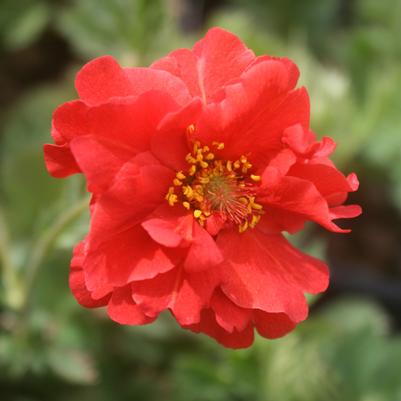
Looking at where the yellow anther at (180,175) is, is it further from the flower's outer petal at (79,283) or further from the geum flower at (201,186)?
the flower's outer petal at (79,283)

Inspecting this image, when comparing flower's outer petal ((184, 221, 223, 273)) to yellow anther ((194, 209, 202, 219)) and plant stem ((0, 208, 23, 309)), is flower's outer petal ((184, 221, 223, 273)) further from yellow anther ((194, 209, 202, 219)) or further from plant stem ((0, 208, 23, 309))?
plant stem ((0, 208, 23, 309))

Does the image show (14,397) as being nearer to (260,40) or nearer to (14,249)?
(14,249)

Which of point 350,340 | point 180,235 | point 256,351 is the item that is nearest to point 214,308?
point 180,235

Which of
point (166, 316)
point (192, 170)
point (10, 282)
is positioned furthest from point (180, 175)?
point (166, 316)

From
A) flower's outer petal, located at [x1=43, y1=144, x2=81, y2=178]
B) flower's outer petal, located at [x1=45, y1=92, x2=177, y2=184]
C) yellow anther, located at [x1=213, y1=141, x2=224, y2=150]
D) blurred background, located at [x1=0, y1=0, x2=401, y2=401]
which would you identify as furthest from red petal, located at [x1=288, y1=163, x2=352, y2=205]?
blurred background, located at [x1=0, y1=0, x2=401, y2=401]

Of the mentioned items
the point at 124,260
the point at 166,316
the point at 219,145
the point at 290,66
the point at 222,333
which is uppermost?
the point at 290,66

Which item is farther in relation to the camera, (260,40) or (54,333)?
(260,40)

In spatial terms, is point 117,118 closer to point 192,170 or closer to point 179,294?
point 192,170
